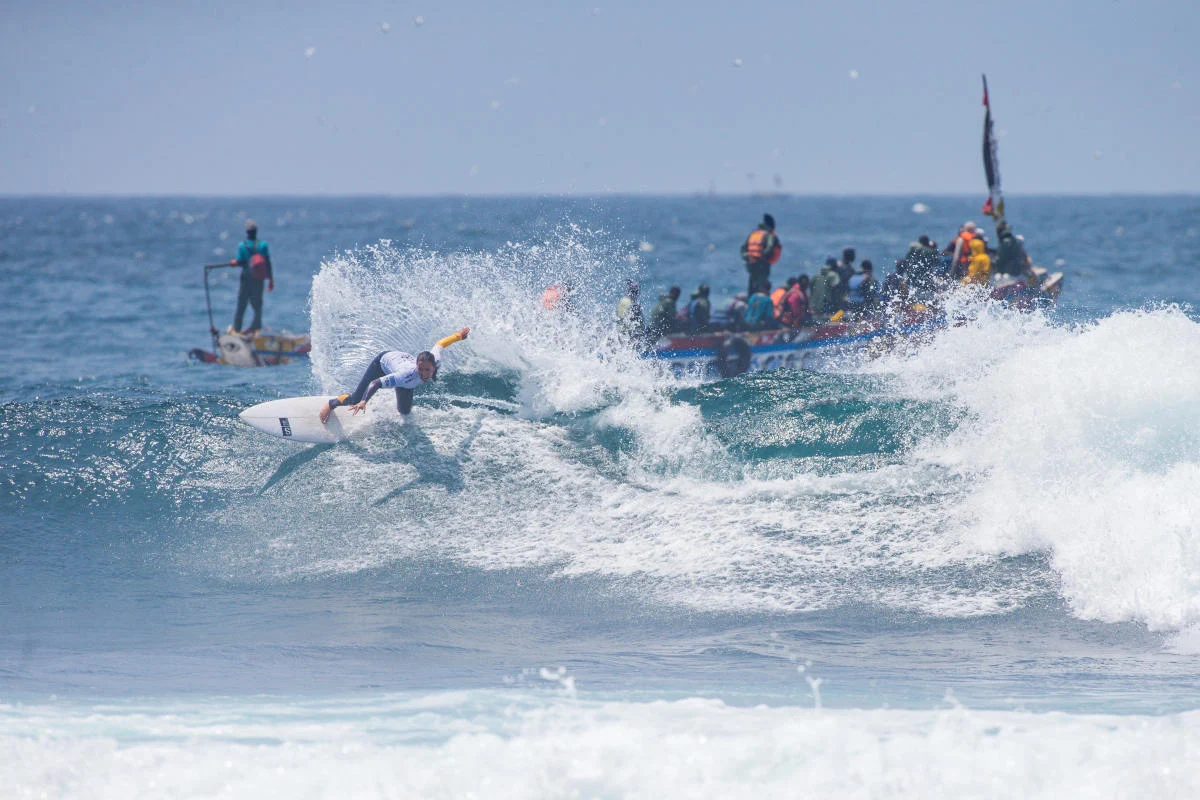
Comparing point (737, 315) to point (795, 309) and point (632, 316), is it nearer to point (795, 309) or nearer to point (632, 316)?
point (795, 309)

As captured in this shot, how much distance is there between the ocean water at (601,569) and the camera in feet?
18.4

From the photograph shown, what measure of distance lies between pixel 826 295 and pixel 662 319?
2.68 meters

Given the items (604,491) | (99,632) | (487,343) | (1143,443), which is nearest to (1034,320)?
(1143,443)

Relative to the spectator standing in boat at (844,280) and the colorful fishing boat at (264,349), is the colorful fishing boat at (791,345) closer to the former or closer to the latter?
the spectator standing in boat at (844,280)

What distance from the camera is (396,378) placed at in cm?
1065

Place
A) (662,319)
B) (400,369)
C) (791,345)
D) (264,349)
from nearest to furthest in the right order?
(400,369) < (662,319) < (791,345) < (264,349)

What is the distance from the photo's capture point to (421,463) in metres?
10.9

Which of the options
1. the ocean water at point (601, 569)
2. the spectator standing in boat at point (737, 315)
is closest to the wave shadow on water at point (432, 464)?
the ocean water at point (601, 569)

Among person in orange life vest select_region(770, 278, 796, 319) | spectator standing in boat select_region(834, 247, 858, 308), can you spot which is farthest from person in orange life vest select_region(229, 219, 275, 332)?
spectator standing in boat select_region(834, 247, 858, 308)

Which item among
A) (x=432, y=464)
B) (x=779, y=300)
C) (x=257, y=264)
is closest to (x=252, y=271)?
(x=257, y=264)

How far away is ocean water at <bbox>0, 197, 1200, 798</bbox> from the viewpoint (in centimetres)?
560

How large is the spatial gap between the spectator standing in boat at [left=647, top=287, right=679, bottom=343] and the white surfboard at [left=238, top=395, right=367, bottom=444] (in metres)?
4.80

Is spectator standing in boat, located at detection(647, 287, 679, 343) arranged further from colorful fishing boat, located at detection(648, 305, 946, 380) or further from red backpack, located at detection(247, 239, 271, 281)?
red backpack, located at detection(247, 239, 271, 281)

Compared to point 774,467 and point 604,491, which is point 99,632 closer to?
point 604,491
